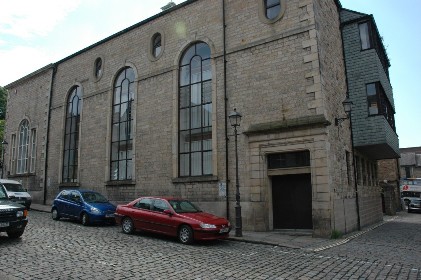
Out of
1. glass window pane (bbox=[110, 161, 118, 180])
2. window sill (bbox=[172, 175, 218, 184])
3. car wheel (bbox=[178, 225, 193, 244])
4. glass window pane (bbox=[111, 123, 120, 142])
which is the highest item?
glass window pane (bbox=[111, 123, 120, 142])

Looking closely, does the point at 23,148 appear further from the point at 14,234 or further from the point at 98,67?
the point at 14,234

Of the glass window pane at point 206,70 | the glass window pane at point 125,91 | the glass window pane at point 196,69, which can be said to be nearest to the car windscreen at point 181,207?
the glass window pane at point 206,70

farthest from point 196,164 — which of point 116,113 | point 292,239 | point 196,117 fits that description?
point 116,113

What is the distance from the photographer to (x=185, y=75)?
55.9ft

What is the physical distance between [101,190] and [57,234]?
8.23m

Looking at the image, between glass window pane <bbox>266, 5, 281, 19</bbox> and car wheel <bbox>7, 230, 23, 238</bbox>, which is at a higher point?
glass window pane <bbox>266, 5, 281, 19</bbox>

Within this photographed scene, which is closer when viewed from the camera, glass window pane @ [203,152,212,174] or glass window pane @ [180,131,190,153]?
glass window pane @ [203,152,212,174]

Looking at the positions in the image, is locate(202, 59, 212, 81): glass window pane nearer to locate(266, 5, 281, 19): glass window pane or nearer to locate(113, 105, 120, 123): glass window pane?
locate(266, 5, 281, 19): glass window pane

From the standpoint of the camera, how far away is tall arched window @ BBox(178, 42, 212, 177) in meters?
15.7

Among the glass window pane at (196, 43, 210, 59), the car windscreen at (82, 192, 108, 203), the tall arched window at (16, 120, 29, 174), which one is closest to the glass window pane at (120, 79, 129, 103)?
the glass window pane at (196, 43, 210, 59)

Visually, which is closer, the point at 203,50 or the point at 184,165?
the point at 184,165

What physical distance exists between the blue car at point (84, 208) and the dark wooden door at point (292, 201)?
699cm

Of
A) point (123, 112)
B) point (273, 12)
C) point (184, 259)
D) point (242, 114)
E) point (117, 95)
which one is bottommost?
point (184, 259)

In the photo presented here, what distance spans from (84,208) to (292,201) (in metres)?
8.64
